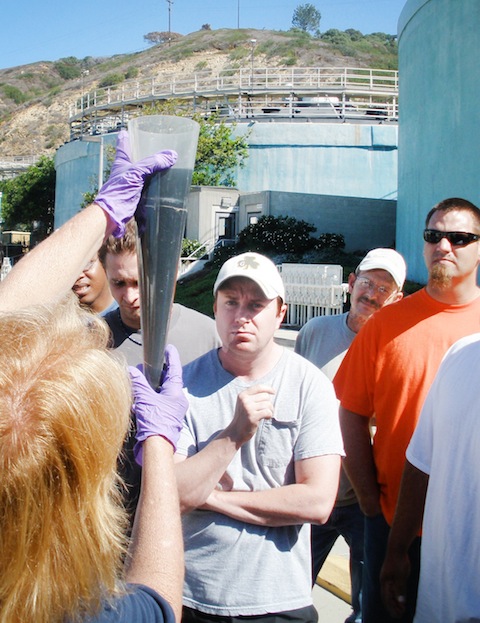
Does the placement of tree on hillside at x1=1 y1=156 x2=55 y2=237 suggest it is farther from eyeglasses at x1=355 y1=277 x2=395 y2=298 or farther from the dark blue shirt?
the dark blue shirt

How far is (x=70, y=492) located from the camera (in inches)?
48.9

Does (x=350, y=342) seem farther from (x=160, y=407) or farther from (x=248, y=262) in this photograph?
(x=160, y=407)

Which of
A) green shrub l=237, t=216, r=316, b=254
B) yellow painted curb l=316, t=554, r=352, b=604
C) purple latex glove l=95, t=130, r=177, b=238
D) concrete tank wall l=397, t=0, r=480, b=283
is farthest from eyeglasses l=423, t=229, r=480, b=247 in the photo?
green shrub l=237, t=216, r=316, b=254

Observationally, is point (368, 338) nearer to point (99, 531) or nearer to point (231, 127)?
point (99, 531)

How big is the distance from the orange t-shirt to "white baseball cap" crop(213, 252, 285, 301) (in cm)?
69

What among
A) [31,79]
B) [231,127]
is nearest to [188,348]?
[231,127]

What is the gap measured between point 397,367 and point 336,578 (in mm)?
1868

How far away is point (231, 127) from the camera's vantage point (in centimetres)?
3319

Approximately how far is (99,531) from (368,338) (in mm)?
2020

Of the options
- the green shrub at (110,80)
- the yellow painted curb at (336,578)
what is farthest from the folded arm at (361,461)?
the green shrub at (110,80)

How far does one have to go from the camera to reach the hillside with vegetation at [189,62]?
93.5 m

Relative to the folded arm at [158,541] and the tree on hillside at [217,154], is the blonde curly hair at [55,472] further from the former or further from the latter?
the tree on hillside at [217,154]

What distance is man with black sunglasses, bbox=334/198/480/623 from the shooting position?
113 inches

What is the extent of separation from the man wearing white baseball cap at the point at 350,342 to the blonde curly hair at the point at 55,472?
7.17ft
